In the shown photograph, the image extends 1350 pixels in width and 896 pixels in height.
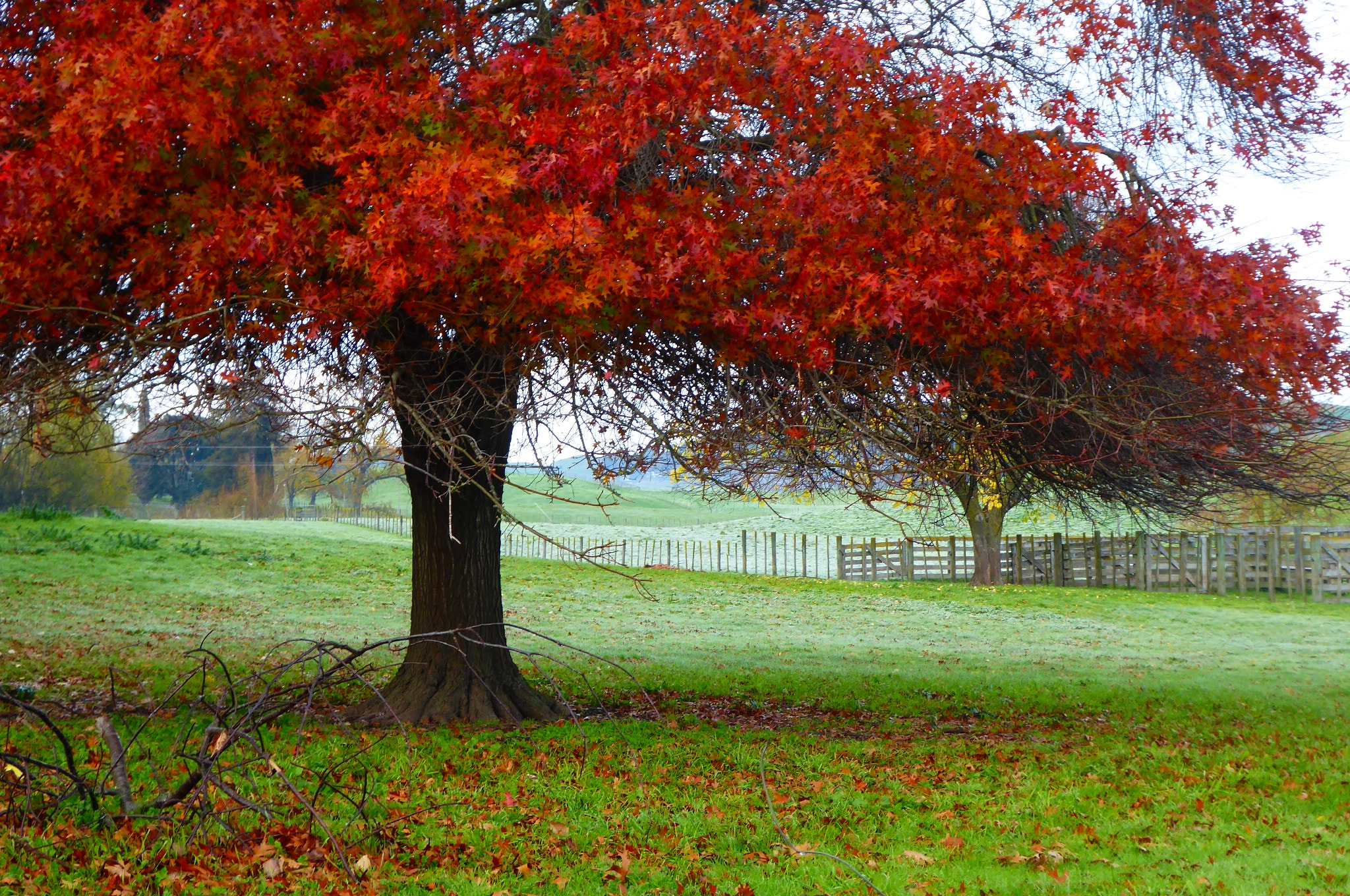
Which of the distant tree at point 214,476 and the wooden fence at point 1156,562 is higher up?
the distant tree at point 214,476

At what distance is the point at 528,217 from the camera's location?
19.1ft

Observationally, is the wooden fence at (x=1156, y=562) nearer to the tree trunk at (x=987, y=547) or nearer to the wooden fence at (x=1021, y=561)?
the wooden fence at (x=1021, y=561)

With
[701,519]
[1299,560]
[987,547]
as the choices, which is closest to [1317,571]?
[1299,560]

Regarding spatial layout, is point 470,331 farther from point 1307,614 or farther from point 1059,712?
point 1307,614

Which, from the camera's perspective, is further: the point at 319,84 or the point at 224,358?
the point at 224,358

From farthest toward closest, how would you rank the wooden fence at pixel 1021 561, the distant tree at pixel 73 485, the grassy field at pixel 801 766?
1. the distant tree at pixel 73 485
2. the wooden fence at pixel 1021 561
3. the grassy field at pixel 801 766

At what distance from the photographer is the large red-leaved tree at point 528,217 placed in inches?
220

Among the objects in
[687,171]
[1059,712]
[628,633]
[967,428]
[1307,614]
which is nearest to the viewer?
[687,171]

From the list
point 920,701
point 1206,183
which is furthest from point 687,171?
point 920,701

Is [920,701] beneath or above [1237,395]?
beneath

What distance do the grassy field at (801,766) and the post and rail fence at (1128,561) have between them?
23.6 ft

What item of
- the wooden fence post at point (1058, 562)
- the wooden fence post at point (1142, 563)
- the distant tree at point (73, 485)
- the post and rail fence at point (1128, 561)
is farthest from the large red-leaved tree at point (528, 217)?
the distant tree at point (73, 485)

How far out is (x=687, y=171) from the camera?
681 cm

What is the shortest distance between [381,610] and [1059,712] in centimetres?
1362
